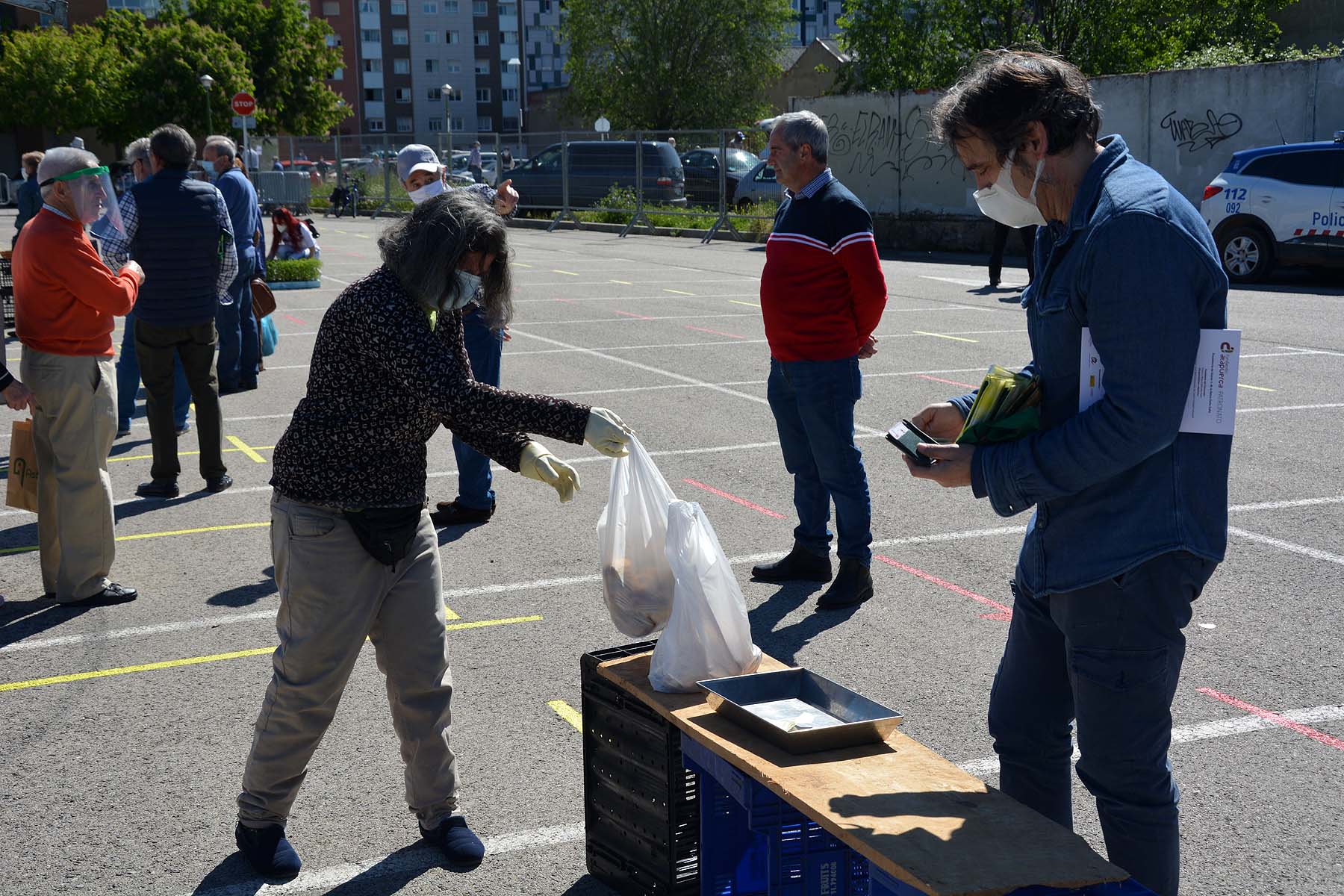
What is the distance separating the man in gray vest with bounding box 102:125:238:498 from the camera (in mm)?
7762

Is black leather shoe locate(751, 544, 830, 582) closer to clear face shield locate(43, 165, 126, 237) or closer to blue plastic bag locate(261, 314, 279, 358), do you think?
clear face shield locate(43, 165, 126, 237)

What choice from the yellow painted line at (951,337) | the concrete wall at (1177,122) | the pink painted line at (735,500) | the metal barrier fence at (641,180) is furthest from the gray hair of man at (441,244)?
the metal barrier fence at (641,180)

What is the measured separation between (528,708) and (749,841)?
1.67 metres

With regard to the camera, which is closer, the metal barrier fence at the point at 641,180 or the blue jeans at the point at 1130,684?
the blue jeans at the point at 1130,684

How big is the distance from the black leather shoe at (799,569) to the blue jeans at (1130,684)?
337cm

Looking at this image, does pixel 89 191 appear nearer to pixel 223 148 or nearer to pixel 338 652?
pixel 338 652

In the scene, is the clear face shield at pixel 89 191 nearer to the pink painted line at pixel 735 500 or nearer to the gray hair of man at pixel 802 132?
the gray hair of man at pixel 802 132

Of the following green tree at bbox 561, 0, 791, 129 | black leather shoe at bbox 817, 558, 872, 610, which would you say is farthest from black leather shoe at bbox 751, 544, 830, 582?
green tree at bbox 561, 0, 791, 129

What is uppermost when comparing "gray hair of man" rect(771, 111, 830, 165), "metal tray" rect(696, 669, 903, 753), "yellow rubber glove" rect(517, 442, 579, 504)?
"gray hair of man" rect(771, 111, 830, 165)

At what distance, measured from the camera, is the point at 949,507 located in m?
7.64

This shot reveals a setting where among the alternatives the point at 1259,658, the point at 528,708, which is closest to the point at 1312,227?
the point at 1259,658

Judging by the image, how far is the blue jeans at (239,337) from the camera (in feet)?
36.1

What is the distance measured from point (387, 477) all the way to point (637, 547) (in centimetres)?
72

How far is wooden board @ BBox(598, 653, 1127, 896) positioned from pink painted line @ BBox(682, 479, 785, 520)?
4317 millimetres
